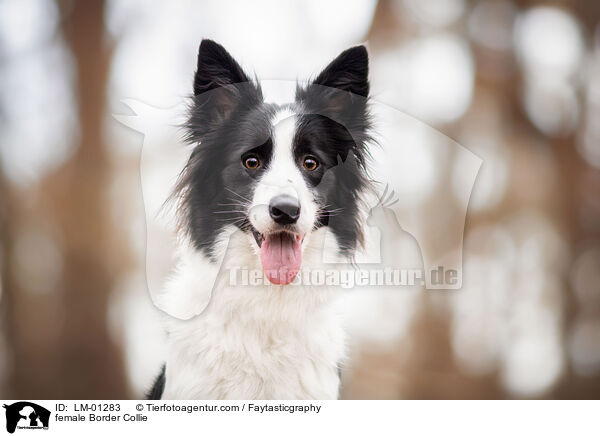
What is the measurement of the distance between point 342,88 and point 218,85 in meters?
0.40

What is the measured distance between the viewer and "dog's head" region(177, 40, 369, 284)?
1.43 m

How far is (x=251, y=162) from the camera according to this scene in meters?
1.46

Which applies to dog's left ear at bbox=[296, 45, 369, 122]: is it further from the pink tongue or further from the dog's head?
the pink tongue

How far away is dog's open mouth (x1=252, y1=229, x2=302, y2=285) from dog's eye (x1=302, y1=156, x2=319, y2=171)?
0.22 metres

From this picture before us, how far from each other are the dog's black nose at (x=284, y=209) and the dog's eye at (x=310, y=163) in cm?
16

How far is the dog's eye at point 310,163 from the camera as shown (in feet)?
4.81

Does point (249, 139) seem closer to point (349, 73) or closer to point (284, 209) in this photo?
point (284, 209)

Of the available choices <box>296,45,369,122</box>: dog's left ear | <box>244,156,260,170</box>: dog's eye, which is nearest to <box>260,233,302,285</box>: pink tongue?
<box>244,156,260,170</box>: dog's eye
